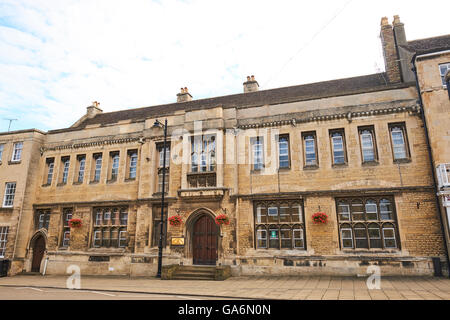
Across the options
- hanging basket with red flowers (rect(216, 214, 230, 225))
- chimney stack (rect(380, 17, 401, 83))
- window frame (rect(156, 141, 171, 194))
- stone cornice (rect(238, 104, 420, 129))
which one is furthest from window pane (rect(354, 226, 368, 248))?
window frame (rect(156, 141, 171, 194))

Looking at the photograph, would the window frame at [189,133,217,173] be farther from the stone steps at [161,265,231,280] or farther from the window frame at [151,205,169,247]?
the stone steps at [161,265,231,280]

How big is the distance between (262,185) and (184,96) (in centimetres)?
1369

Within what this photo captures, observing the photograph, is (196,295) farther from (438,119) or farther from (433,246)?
(438,119)

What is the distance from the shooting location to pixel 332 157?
15133 millimetres

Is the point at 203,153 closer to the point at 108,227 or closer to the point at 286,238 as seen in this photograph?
the point at 286,238

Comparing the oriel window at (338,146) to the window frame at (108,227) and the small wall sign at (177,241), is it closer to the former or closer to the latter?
the small wall sign at (177,241)

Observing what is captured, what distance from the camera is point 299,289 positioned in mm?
10664

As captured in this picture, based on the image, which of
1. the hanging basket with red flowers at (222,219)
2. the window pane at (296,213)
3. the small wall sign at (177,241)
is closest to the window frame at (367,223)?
the window pane at (296,213)

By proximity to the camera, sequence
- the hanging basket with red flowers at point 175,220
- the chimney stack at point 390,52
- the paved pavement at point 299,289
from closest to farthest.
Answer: the paved pavement at point 299,289
the hanging basket with red flowers at point 175,220
the chimney stack at point 390,52

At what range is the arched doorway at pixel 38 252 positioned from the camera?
19016mm

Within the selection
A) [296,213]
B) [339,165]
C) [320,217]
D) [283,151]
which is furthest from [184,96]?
[320,217]

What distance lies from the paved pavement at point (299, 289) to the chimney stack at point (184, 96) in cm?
1647

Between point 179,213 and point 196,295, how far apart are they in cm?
691
